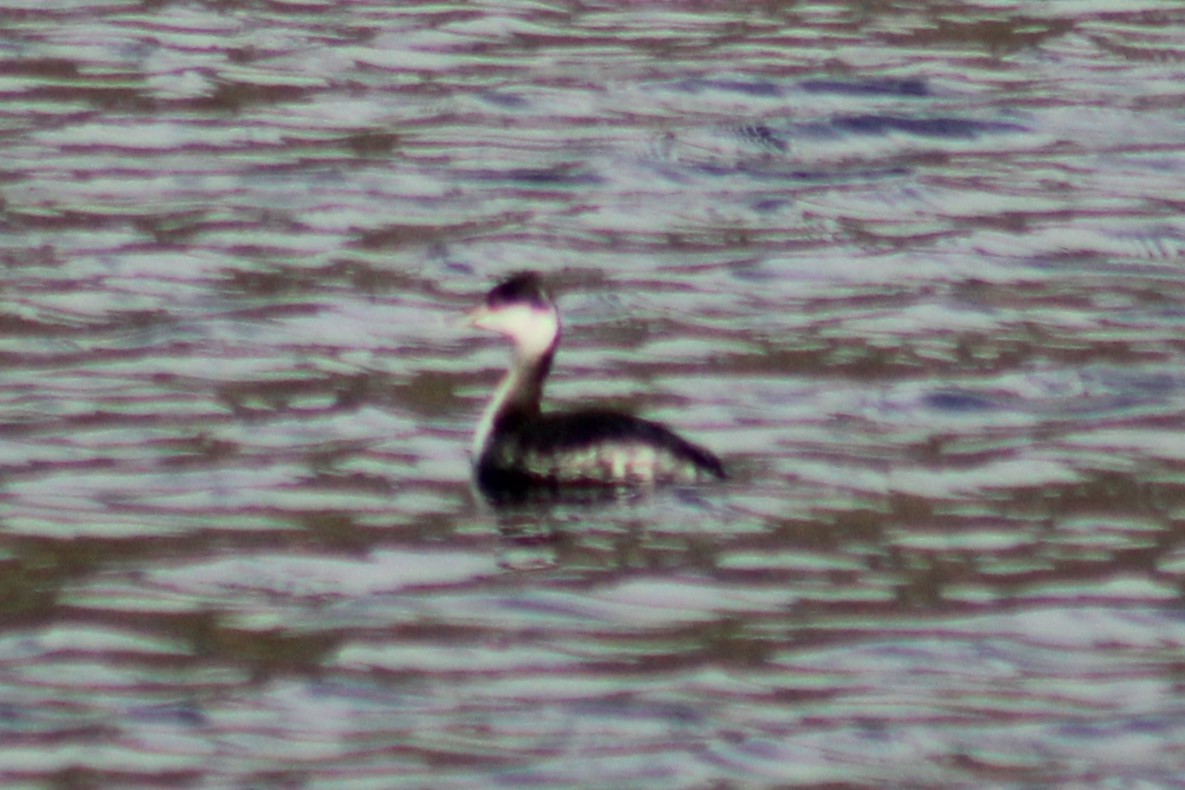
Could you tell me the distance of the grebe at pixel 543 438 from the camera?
1213cm

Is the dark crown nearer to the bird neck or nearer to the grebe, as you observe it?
the grebe

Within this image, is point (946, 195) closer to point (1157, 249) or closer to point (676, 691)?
point (1157, 249)

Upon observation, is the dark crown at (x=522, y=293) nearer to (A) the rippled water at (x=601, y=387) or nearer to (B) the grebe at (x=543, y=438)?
(B) the grebe at (x=543, y=438)

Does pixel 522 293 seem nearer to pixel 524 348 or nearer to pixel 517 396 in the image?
pixel 524 348

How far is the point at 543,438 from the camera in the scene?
12.6 m

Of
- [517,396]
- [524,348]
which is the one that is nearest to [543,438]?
[517,396]

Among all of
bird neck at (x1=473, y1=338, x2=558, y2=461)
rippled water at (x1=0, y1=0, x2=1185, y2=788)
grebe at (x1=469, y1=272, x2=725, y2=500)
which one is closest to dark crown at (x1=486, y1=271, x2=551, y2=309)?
grebe at (x1=469, y1=272, x2=725, y2=500)

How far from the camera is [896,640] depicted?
10.2 metres

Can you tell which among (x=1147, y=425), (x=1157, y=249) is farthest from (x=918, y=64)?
(x=1147, y=425)

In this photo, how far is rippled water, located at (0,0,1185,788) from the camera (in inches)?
380

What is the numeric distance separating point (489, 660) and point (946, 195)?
7.38 metres

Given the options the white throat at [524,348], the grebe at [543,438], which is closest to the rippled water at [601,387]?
the grebe at [543,438]

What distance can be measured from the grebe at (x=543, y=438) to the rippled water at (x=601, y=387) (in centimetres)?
15

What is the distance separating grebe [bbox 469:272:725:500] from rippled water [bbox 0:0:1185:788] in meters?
0.15
